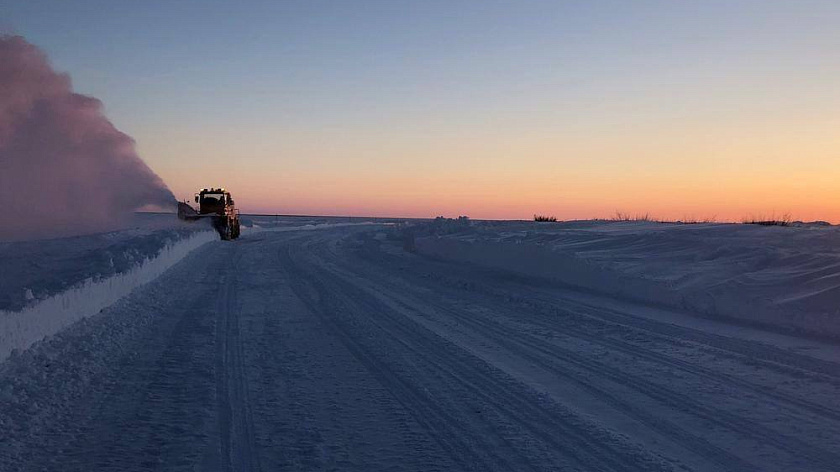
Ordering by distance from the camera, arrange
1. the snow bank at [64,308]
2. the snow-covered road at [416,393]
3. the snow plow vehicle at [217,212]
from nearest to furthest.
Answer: the snow-covered road at [416,393]
the snow bank at [64,308]
the snow plow vehicle at [217,212]

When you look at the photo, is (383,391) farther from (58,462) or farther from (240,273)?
(240,273)

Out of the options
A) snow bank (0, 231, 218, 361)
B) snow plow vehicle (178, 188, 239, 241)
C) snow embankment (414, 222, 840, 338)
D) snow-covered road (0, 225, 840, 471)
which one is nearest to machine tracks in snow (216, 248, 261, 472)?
snow-covered road (0, 225, 840, 471)

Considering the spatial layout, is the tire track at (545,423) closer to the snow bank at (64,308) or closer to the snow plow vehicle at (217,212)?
the snow bank at (64,308)

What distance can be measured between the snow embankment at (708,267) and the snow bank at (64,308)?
33.0ft

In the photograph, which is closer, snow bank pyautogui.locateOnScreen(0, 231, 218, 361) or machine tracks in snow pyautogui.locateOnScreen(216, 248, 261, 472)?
machine tracks in snow pyautogui.locateOnScreen(216, 248, 261, 472)

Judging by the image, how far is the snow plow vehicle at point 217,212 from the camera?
40.8 m

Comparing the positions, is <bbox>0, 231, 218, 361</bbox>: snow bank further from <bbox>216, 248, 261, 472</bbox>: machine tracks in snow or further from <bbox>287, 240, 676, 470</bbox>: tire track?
<bbox>287, 240, 676, 470</bbox>: tire track

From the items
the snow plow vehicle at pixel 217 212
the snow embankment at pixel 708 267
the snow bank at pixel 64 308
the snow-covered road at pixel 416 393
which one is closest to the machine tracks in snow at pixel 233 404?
the snow-covered road at pixel 416 393

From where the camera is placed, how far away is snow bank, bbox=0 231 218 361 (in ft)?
26.1

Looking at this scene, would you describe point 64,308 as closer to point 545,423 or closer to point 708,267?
point 545,423

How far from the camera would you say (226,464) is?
4871mm

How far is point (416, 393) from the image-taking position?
676 centimetres

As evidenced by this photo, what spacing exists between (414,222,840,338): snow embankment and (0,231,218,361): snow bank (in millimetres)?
10055

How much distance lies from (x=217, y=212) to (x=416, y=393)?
37747mm
